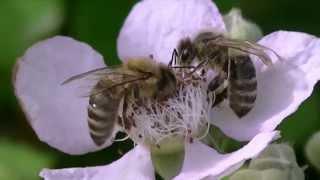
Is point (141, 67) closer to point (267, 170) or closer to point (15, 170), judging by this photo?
point (267, 170)

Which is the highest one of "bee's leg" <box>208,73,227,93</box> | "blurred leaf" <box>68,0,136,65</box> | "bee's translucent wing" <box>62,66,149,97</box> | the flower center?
"bee's translucent wing" <box>62,66,149,97</box>

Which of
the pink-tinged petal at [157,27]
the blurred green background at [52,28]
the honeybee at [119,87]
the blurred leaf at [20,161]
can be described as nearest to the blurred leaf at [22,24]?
the blurred green background at [52,28]

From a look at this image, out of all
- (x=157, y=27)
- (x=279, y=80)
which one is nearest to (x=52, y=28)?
(x=157, y=27)

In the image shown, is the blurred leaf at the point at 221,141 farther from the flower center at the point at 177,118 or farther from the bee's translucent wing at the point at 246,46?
the bee's translucent wing at the point at 246,46

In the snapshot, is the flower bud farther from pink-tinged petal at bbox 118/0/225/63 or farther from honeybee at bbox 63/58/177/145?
honeybee at bbox 63/58/177/145

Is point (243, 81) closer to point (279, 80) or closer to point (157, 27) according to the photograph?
point (279, 80)

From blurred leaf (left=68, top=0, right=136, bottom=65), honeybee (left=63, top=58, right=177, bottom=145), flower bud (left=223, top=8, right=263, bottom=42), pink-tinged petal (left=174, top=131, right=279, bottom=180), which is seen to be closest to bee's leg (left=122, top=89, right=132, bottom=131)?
honeybee (left=63, top=58, right=177, bottom=145)
